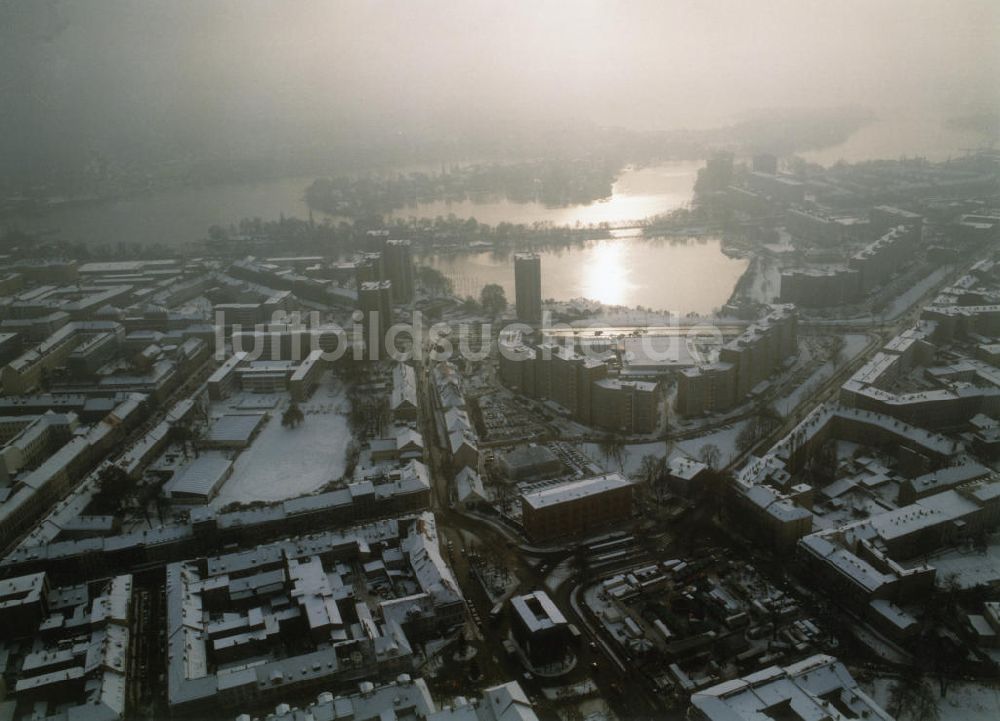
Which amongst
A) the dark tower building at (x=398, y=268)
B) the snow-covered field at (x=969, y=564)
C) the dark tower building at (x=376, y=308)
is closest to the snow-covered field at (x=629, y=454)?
the snow-covered field at (x=969, y=564)

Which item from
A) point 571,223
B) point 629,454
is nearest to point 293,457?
point 629,454

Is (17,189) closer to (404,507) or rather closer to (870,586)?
(404,507)

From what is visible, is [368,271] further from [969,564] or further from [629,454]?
[969,564]

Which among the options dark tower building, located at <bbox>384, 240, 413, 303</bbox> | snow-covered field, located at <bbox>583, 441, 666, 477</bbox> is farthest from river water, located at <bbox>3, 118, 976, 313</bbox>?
snow-covered field, located at <bbox>583, 441, 666, 477</bbox>

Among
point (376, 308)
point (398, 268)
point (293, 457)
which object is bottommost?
point (293, 457)

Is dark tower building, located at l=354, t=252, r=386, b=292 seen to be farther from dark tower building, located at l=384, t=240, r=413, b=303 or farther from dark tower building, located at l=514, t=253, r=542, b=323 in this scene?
dark tower building, located at l=514, t=253, r=542, b=323

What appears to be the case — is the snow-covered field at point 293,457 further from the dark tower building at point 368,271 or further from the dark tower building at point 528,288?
the dark tower building at point 368,271
